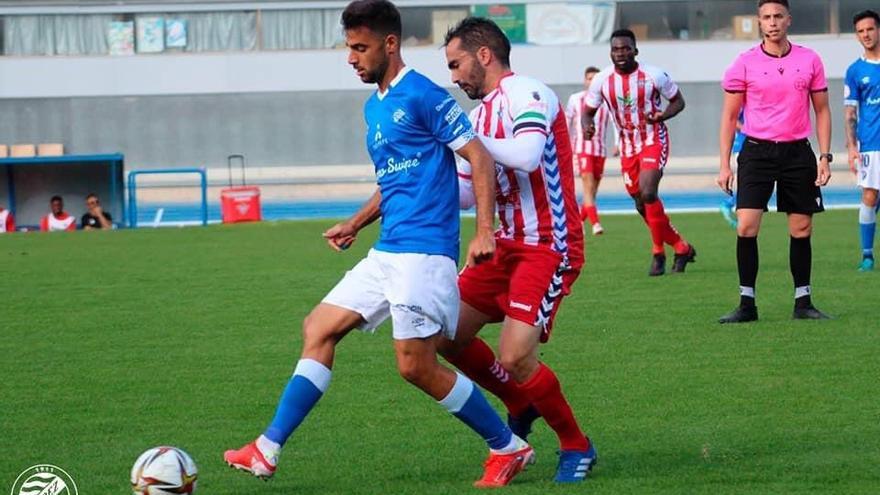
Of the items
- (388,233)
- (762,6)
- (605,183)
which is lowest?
(605,183)

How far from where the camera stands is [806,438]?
650 centimetres

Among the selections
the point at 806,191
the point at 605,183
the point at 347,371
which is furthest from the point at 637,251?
the point at 605,183

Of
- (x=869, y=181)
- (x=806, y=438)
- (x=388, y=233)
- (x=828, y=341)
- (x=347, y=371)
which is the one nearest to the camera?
(x=388, y=233)

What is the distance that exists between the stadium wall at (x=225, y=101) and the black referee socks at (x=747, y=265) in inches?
1048

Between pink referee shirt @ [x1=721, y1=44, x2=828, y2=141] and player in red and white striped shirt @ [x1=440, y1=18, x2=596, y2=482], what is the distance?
410cm

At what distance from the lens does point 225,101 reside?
1451 inches

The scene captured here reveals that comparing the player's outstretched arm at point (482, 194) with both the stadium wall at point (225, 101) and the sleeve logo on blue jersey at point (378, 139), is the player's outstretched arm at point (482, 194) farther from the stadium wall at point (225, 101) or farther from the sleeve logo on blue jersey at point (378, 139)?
the stadium wall at point (225, 101)

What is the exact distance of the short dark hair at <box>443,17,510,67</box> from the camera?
6.21 metres

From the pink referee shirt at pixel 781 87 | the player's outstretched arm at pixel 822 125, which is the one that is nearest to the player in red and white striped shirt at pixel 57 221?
the pink referee shirt at pixel 781 87

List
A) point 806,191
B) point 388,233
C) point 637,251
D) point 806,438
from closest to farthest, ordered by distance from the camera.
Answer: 1. point 388,233
2. point 806,438
3. point 806,191
4. point 637,251

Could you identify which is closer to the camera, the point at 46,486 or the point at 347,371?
the point at 46,486

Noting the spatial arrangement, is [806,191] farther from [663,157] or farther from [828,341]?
[663,157]

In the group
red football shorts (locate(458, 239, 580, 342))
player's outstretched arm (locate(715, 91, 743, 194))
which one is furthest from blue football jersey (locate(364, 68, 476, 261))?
player's outstretched arm (locate(715, 91, 743, 194))

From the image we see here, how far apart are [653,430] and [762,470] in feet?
3.02
